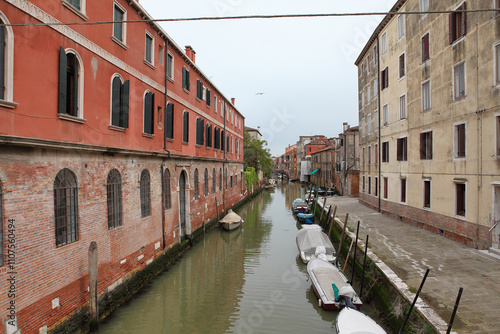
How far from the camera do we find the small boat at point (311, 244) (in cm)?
1287

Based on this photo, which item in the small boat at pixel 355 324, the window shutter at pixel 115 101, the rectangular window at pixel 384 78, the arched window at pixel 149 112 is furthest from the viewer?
the rectangular window at pixel 384 78

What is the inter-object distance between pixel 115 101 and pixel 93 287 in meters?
5.00

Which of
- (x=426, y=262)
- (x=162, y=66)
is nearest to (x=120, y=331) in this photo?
(x=426, y=262)

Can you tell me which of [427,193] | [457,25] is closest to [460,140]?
[427,193]

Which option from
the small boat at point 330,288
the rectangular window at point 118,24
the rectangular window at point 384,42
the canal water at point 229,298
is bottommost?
the canal water at point 229,298

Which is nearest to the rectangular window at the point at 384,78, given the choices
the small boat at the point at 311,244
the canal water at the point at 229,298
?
the small boat at the point at 311,244

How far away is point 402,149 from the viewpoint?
16375mm

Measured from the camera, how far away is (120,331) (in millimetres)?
7656

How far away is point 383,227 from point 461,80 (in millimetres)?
6835

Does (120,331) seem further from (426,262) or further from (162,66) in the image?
(162,66)

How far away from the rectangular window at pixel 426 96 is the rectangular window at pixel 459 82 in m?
1.87

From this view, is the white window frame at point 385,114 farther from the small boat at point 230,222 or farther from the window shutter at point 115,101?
the window shutter at point 115,101

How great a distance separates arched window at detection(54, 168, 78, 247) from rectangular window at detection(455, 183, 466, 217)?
12086 millimetres

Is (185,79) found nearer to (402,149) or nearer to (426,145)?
(426,145)
